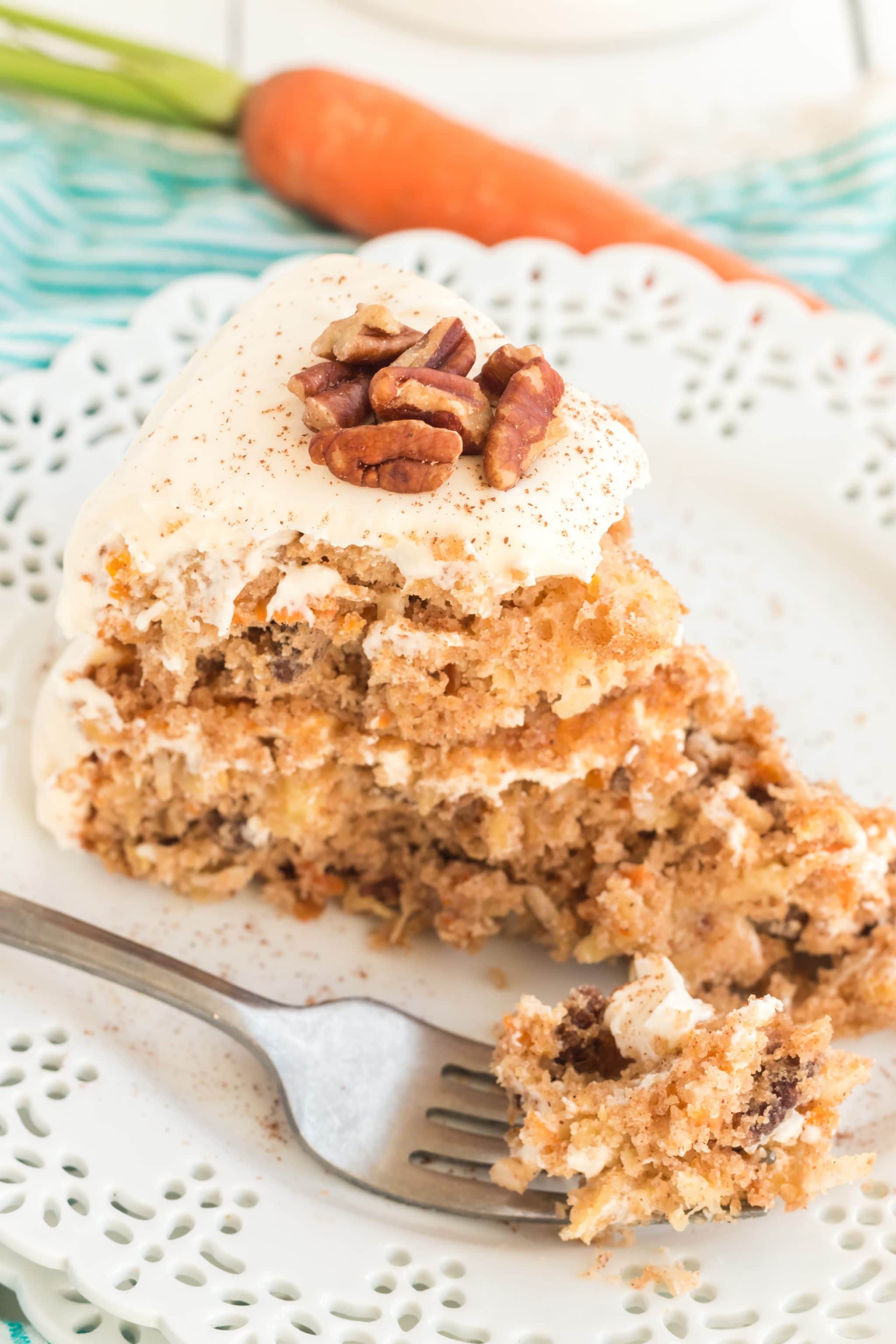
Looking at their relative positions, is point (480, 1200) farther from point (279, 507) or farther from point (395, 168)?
point (395, 168)

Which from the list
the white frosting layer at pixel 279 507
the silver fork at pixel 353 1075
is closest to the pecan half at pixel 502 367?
the white frosting layer at pixel 279 507

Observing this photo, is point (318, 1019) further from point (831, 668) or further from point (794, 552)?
point (794, 552)

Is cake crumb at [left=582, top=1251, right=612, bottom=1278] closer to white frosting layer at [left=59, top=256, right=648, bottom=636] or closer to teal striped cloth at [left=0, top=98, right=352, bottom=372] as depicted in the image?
white frosting layer at [left=59, top=256, right=648, bottom=636]

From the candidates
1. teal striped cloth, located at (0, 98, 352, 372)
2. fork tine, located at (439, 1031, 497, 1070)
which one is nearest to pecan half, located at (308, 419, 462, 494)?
fork tine, located at (439, 1031, 497, 1070)

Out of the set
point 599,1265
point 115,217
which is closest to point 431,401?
point 599,1265

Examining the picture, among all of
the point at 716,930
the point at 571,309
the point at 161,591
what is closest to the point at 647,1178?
the point at 716,930

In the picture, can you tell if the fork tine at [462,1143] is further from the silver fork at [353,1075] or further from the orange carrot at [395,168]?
the orange carrot at [395,168]

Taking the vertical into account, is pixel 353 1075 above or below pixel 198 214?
below
